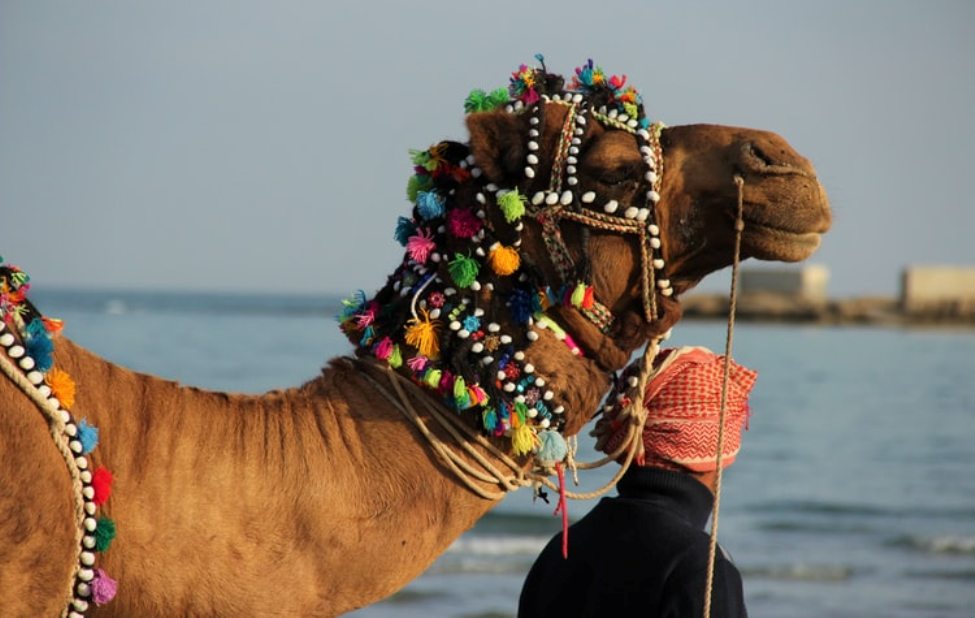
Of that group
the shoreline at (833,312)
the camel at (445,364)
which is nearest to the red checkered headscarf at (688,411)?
the camel at (445,364)

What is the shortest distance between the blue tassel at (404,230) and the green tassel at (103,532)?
3.05 feet

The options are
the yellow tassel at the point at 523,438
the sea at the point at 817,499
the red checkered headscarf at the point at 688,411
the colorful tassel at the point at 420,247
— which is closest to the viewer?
the yellow tassel at the point at 523,438

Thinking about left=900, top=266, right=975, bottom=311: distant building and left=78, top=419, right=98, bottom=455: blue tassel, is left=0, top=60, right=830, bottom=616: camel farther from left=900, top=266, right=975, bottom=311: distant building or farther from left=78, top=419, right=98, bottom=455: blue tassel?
left=900, top=266, right=975, bottom=311: distant building

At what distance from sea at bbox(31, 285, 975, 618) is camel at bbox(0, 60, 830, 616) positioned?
859 millimetres

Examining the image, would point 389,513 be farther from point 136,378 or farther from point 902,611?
point 902,611

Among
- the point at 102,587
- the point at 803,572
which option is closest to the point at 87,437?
the point at 102,587

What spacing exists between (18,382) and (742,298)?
219ft

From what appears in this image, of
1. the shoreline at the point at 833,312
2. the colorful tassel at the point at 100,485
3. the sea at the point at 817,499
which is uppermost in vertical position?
the colorful tassel at the point at 100,485

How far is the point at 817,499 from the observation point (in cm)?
1633

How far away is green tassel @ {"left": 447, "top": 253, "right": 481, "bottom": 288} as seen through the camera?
3066mm

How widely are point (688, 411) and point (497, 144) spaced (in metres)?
0.93

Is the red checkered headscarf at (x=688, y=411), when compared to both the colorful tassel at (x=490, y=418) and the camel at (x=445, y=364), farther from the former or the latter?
the colorful tassel at (x=490, y=418)

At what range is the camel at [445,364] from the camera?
284 centimetres

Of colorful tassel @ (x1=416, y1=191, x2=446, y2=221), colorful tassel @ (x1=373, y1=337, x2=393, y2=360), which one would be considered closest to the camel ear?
colorful tassel @ (x1=416, y1=191, x2=446, y2=221)
